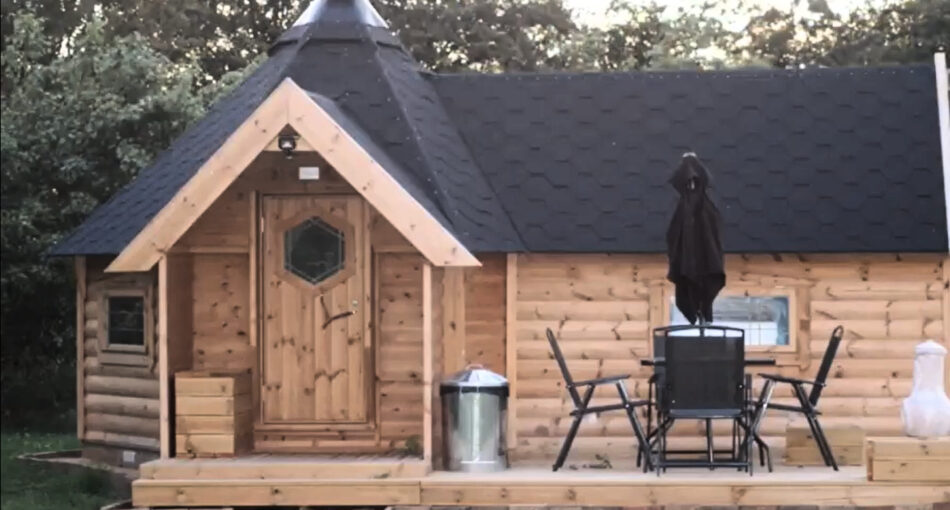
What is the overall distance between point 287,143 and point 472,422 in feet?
8.00

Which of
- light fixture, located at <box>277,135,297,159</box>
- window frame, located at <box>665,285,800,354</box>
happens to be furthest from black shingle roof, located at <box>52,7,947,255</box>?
light fixture, located at <box>277,135,297,159</box>

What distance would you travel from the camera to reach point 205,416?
37.3 feet

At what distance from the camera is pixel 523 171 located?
13203mm

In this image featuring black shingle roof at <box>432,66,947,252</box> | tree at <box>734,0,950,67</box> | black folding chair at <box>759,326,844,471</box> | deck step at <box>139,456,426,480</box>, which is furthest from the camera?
tree at <box>734,0,950,67</box>

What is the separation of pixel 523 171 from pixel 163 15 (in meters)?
3.26

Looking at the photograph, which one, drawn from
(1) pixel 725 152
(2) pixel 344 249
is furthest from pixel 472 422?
(1) pixel 725 152

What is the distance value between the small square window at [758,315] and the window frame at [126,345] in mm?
4495

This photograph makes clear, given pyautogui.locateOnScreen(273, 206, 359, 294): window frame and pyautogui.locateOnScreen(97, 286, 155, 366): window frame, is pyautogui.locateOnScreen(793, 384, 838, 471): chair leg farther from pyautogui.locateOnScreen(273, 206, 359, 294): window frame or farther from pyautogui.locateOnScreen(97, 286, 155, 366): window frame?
pyautogui.locateOnScreen(97, 286, 155, 366): window frame

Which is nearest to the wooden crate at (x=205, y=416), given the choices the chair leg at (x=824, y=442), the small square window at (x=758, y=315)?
the small square window at (x=758, y=315)

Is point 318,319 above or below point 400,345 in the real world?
above

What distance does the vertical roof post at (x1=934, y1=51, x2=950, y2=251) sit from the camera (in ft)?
41.0

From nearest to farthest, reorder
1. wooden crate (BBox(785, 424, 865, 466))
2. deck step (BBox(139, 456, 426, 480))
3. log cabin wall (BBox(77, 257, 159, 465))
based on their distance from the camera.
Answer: deck step (BBox(139, 456, 426, 480)) → wooden crate (BBox(785, 424, 865, 466)) → log cabin wall (BBox(77, 257, 159, 465))

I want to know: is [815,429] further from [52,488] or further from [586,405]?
[52,488]

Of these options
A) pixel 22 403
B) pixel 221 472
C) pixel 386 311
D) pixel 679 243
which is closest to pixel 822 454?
pixel 679 243
